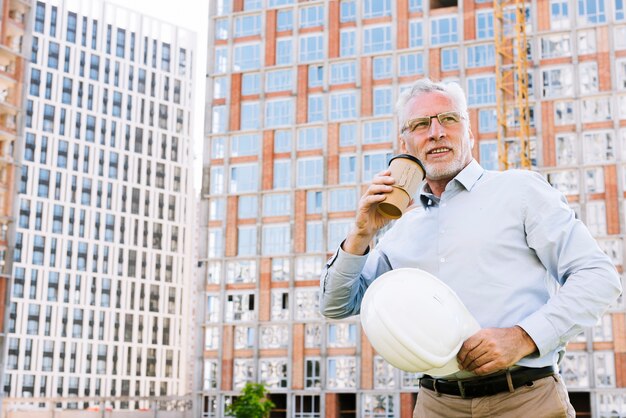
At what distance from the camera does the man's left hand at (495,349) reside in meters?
2.86

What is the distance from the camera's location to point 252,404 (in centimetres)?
5344

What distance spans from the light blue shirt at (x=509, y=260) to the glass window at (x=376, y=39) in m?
58.9

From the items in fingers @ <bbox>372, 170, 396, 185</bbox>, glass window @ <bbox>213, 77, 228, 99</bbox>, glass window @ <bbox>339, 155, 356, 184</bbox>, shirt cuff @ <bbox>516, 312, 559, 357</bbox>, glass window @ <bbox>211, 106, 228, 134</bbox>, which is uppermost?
glass window @ <bbox>213, 77, 228, 99</bbox>

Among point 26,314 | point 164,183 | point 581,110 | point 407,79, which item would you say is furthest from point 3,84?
point 164,183

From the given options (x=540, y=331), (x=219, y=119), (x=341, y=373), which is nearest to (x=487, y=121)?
(x=341, y=373)

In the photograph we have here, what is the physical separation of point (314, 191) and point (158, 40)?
168 ft

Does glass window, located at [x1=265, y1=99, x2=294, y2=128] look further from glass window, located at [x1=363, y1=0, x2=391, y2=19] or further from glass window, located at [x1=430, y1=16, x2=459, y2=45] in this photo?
glass window, located at [x1=430, y1=16, x2=459, y2=45]

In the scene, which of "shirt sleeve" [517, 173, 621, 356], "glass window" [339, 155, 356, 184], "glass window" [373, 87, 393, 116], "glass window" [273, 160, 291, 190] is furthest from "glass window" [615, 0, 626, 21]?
"shirt sleeve" [517, 173, 621, 356]

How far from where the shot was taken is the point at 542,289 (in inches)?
124

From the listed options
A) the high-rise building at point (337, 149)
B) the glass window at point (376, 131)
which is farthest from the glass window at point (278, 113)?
the glass window at point (376, 131)

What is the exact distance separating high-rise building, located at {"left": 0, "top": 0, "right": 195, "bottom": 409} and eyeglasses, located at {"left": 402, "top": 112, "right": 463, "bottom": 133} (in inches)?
3586

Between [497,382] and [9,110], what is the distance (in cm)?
5241

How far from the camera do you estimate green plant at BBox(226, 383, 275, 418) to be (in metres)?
53.5

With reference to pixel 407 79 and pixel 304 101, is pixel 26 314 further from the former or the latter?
pixel 407 79
